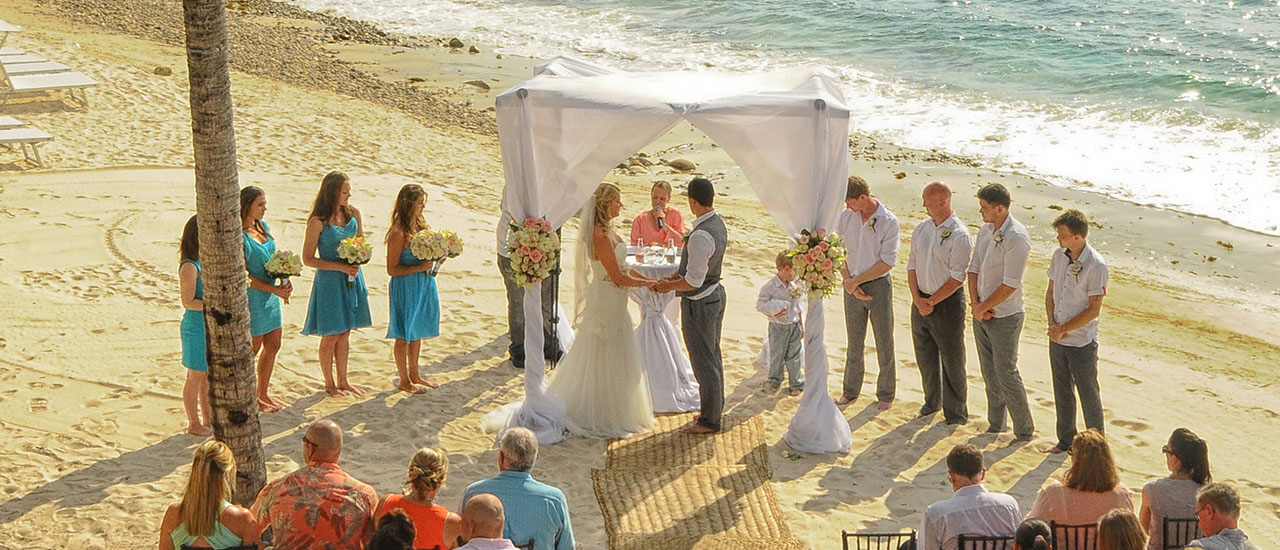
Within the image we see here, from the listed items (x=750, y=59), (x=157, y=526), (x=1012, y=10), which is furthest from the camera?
(x=1012, y=10)

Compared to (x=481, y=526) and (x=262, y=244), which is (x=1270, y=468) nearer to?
(x=481, y=526)

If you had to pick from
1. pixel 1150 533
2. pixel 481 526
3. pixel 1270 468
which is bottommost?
pixel 1270 468

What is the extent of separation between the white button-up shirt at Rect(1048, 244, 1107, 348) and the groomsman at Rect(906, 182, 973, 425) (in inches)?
26.7

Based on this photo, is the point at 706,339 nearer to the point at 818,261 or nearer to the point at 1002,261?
the point at 818,261

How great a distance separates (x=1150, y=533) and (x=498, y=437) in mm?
4479

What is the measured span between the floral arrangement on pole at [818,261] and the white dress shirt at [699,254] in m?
0.59

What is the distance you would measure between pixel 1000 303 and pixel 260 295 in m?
5.25

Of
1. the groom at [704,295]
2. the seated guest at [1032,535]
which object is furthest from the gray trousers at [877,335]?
the seated guest at [1032,535]

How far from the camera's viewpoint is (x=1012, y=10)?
110ft

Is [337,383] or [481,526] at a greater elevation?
[481,526]

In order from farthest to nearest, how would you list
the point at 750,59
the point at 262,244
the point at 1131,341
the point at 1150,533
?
the point at 750,59 < the point at 1131,341 < the point at 262,244 < the point at 1150,533

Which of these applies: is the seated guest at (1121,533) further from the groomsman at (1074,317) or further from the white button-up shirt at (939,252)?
the white button-up shirt at (939,252)

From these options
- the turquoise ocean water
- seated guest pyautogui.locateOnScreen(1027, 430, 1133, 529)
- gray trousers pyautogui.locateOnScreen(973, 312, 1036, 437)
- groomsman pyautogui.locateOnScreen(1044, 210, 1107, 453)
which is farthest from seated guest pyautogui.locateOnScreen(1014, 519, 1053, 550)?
the turquoise ocean water

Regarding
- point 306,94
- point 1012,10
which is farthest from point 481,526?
point 1012,10
